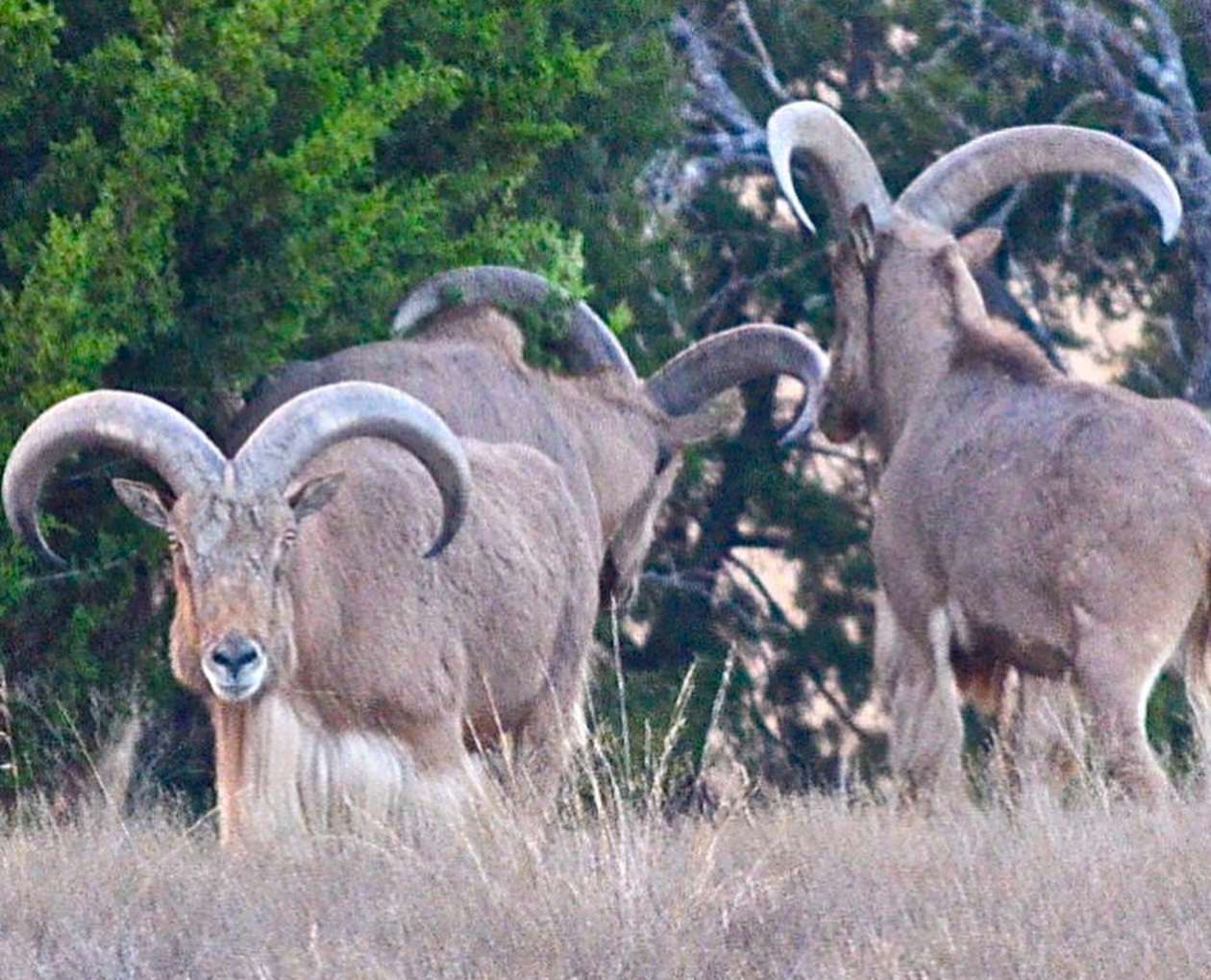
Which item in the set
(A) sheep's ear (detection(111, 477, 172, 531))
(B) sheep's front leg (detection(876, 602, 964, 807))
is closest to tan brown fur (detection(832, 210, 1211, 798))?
(B) sheep's front leg (detection(876, 602, 964, 807))

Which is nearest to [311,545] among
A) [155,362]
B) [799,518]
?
[155,362]

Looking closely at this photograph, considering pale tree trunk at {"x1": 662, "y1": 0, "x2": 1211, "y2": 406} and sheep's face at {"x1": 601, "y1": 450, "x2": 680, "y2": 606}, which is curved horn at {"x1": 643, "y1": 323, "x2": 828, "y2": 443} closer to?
sheep's face at {"x1": 601, "y1": 450, "x2": 680, "y2": 606}

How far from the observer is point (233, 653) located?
9.34 m

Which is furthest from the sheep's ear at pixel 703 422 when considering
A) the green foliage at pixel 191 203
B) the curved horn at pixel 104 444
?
the curved horn at pixel 104 444

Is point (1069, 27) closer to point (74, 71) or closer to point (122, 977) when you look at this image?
point (74, 71)

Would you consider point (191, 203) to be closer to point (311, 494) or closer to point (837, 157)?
point (311, 494)

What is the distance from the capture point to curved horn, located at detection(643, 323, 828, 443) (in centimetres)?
1431

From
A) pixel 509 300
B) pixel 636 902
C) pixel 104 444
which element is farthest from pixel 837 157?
pixel 636 902

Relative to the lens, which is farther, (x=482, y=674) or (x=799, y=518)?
(x=799, y=518)

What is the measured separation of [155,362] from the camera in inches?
461

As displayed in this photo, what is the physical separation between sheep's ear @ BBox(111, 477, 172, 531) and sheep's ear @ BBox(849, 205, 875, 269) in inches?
170

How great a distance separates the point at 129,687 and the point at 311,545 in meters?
2.23

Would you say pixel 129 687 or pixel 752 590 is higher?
pixel 129 687

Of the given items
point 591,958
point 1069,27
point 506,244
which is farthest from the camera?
point 1069,27
